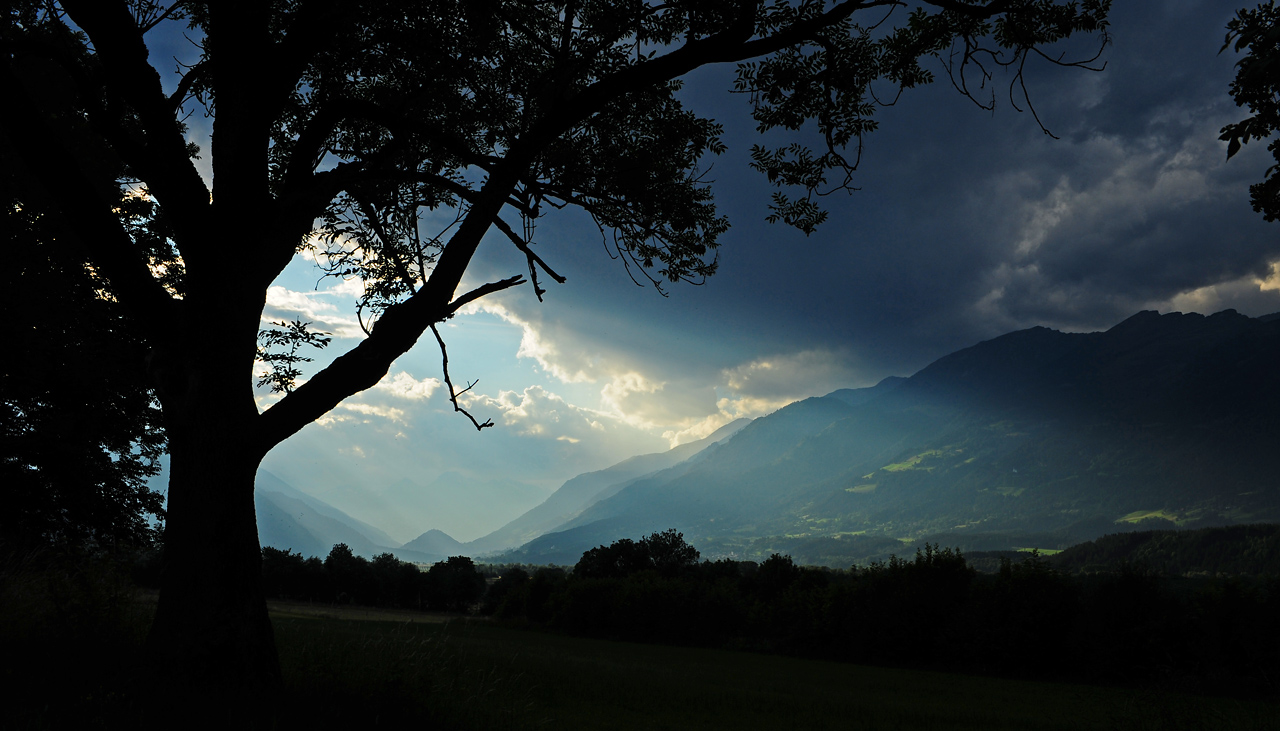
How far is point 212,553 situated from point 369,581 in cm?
9326

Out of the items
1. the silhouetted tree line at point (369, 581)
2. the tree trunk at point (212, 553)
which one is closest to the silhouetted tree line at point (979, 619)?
the tree trunk at point (212, 553)

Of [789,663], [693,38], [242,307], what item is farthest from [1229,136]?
[789,663]

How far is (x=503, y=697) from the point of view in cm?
804

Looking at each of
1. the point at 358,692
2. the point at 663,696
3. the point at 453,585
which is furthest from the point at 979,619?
the point at 453,585

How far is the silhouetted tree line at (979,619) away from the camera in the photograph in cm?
3422

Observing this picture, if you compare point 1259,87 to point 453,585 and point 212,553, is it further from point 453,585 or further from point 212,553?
point 453,585

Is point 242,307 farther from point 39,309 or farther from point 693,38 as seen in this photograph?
point 39,309

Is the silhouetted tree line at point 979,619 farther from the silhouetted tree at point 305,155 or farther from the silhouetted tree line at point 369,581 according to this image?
the silhouetted tree line at point 369,581

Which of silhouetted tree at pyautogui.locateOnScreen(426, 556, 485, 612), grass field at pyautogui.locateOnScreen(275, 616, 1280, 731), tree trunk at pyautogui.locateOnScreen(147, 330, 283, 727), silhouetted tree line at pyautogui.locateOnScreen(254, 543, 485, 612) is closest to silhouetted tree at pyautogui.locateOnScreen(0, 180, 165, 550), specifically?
grass field at pyautogui.locateOnScreen(275, 616, 1280, 731)

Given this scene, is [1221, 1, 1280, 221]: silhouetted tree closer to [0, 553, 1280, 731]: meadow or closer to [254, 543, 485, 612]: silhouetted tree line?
[0, 553, 1280, 731]: meadow

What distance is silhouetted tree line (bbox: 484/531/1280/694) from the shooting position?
34.2 m

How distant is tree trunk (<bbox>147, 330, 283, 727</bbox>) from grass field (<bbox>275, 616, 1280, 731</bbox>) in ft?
2.13

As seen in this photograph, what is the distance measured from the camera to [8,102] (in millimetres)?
→ 5297

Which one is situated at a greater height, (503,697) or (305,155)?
(305,155)
